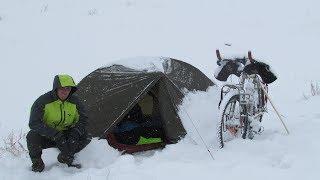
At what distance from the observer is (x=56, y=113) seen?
5406mm

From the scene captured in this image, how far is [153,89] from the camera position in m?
6.48

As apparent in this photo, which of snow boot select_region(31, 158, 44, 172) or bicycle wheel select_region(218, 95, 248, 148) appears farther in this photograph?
bicycle wheel select_region(218, 95, 248, 148)

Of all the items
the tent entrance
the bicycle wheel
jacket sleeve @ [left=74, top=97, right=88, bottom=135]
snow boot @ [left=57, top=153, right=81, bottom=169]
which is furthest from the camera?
the tent entrance

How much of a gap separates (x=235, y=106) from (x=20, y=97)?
4455mm

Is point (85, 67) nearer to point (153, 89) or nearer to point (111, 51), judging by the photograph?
point (111, 51)

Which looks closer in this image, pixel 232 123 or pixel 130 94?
pixel 232 123

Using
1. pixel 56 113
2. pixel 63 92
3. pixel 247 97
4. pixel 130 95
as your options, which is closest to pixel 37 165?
pixel 56 113

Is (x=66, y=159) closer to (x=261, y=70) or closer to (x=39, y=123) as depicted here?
(x=39, y=123)

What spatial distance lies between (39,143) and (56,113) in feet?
1.27

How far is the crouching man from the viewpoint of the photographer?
17.1 feet

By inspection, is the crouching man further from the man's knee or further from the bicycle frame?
the bicycle frame

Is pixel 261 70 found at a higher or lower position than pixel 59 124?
higher

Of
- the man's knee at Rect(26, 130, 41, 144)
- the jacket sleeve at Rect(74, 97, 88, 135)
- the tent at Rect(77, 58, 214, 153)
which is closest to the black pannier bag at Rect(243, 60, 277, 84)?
the tent at Rect(77, 58, 214, 153)

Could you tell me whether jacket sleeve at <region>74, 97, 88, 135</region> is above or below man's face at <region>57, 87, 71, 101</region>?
below
